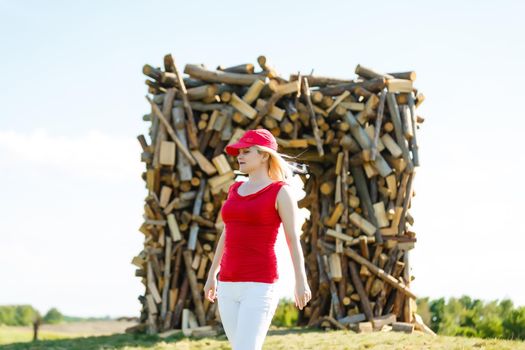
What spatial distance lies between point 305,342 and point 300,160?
11.4 ft

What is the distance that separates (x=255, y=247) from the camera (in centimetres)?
465

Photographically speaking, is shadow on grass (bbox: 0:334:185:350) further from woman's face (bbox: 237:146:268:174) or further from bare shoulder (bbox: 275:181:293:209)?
bare shoulder (bbox: 275:181:293:209)

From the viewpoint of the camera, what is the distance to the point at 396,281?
12133 mm

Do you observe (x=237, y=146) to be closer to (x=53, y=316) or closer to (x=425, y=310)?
(x=425, y=310)

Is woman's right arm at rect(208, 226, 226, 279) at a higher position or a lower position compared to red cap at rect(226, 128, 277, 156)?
lower

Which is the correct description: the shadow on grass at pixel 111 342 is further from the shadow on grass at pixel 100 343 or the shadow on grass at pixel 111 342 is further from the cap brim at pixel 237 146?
the cap brim at pixel 237 146

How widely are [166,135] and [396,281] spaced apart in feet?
13.3

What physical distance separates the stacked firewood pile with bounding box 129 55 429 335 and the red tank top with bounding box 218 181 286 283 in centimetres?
694

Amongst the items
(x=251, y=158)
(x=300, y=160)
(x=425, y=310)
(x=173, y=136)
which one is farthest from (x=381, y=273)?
(x=251, y=158)

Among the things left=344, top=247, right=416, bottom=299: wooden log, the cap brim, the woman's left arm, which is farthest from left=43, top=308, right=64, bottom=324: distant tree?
the woman's left arm

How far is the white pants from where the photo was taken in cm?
446

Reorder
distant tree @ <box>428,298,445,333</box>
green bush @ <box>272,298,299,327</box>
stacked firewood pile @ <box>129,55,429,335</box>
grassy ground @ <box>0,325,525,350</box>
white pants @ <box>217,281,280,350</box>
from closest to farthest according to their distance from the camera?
white pants @ <box>217,281,280,350</box>, grassy ground @ <box>0,325,525,350</box>, stacked firewood pile @ <box>129,55,429,335</box>, distant tree @ <box>428,298,445,333</box>, green bush @ <box>272,298,299,327</box>

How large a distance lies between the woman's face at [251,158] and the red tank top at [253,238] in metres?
0.16

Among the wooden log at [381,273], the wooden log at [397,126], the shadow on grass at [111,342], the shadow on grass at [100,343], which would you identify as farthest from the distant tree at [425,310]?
the shadow on grass at [100,343]
